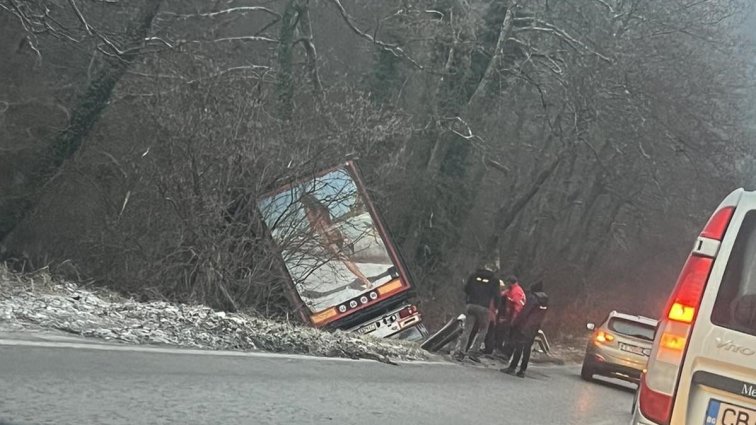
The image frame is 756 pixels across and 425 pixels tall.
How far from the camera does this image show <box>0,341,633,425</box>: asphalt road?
6.04 metres

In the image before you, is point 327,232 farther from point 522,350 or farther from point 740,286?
point 740,286

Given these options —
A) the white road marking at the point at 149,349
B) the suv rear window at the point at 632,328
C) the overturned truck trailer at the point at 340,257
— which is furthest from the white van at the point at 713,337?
the suv rear window at the point at 632,328

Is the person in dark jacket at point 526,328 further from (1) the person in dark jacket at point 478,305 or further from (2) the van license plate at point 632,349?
(2) the van license plate at point 632,349

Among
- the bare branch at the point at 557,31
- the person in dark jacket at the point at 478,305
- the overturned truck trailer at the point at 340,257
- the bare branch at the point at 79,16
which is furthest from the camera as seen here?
the bare branch at the point at 557,31

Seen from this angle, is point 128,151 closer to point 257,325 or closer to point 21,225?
point 21,225

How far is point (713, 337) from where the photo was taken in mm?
3842

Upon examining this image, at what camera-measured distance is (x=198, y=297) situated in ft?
42.1

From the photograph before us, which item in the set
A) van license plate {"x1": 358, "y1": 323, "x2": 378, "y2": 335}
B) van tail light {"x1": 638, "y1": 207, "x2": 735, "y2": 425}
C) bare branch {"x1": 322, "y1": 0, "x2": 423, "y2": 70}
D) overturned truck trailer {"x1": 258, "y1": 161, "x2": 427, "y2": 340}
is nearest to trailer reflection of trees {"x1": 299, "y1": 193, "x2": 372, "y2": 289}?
overturned truck trailer {"x1": 258, "y1": 161, "x2": 427, "y2": 340}

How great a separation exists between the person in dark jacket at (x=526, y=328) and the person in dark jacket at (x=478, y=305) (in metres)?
0.60

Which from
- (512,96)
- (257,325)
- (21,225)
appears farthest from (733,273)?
(512,96)

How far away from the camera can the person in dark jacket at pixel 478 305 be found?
14.1 metres

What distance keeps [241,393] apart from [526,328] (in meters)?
6.81

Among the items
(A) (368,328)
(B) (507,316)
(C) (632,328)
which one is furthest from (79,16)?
(C) (632,328)

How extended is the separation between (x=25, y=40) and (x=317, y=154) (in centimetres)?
635
